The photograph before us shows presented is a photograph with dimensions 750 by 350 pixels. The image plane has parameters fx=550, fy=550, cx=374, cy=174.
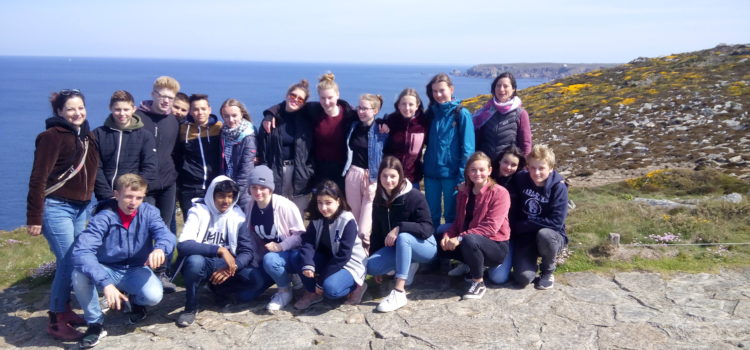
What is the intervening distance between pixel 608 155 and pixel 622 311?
12.6 m

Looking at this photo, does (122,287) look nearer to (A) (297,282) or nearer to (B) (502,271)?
(A) (297,282)

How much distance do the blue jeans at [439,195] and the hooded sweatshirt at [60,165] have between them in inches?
152

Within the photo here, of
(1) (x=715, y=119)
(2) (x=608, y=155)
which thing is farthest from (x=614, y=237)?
(1) (x=715, y=119)

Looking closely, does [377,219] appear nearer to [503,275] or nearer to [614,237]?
[503,275]

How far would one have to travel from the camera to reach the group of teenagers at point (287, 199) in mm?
5535

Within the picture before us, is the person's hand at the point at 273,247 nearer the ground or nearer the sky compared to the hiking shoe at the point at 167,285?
nearer the sky

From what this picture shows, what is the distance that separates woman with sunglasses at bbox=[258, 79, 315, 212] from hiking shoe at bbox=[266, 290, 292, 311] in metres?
1.28

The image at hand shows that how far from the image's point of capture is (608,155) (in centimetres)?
1709

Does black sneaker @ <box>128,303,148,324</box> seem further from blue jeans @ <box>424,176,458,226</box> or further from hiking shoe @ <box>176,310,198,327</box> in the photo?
blue jeans @ <box>424,176,458,226</box>

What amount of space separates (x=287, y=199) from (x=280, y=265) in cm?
80

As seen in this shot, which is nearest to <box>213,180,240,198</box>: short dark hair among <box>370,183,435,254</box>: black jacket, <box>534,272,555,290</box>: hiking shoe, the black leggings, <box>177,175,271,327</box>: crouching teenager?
<box>177,175,271,327</box>: crouching teenager

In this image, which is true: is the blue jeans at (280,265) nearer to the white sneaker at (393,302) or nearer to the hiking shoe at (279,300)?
the hiking shoe at (279,300)

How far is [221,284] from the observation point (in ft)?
20.0

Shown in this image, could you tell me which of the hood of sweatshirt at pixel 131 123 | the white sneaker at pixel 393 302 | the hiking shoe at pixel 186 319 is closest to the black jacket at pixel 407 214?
the white sneaker at pixel 393 302
